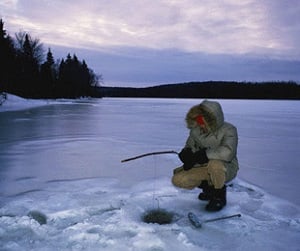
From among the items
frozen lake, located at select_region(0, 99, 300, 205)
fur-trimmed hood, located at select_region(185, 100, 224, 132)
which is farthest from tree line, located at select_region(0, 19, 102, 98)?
fur-trimmed hood, located at select_region(185, 100, 224, 132)

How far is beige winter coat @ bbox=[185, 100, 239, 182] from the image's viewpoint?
359 cm

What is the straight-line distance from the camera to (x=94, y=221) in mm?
3391

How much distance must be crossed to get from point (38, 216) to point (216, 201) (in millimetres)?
1983

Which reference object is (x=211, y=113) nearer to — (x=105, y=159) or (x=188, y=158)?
(x=188, y=158)

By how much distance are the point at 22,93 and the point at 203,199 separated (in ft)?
144

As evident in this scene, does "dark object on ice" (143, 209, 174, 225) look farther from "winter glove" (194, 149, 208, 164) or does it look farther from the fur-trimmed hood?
the fur-trimmed hood

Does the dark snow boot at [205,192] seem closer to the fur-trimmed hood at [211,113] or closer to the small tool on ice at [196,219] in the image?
the small tool on ice at [196,219]

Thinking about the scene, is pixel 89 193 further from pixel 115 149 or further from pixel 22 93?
pixel 22 93

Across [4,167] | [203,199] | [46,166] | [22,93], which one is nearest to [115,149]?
[46,166]

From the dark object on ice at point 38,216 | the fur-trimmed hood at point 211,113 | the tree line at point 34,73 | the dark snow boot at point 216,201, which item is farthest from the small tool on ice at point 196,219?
the tree line at point 34,73

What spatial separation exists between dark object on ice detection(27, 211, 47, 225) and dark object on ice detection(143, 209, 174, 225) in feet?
3.48

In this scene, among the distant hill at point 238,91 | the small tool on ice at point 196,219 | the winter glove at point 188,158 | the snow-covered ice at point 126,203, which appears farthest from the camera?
the distant hill at point 238,91

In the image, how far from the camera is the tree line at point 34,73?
34119 mm

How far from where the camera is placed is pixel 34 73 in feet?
160
